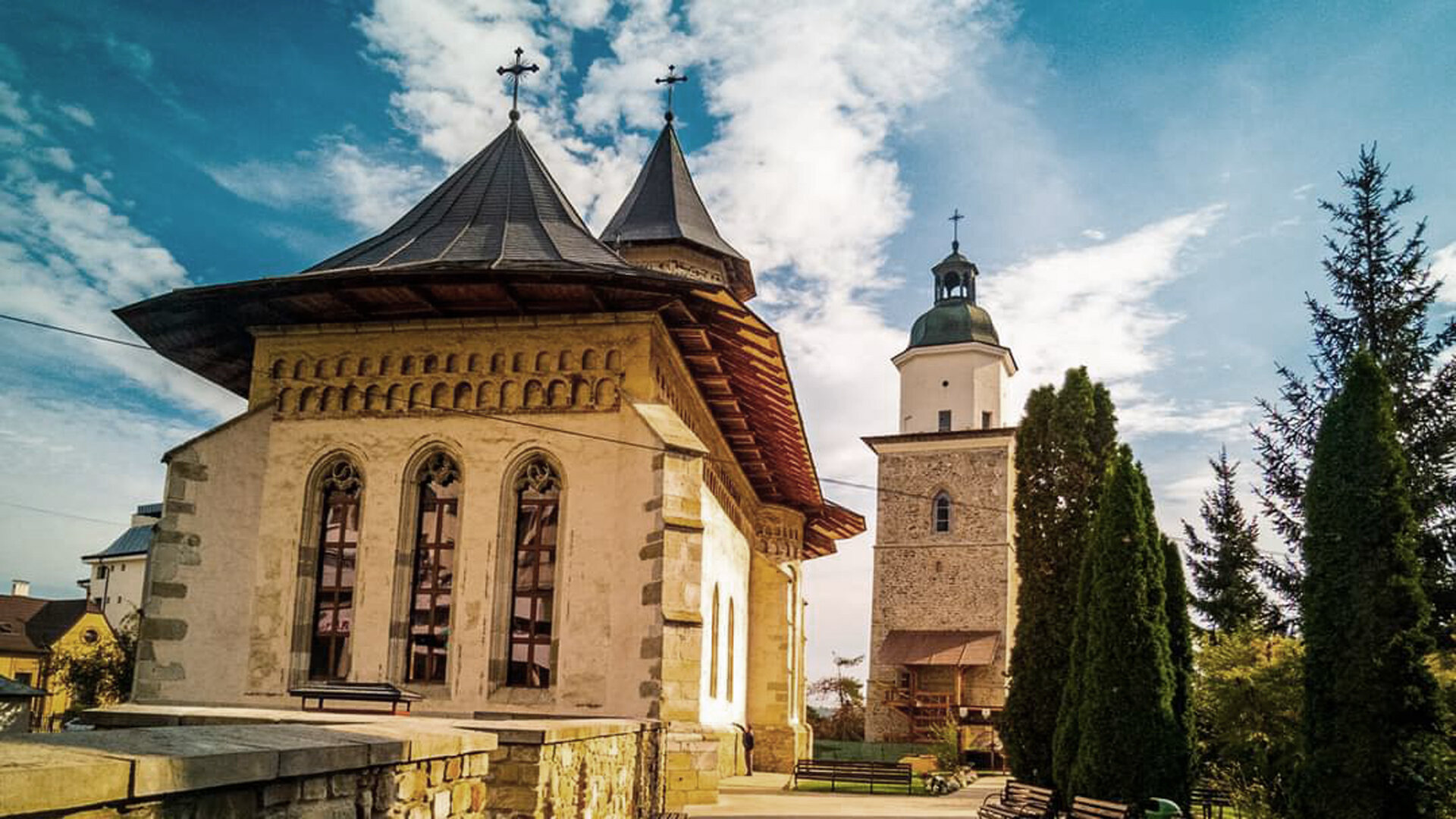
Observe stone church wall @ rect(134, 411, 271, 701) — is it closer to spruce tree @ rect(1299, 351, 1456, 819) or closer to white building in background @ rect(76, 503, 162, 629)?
spruce tree @ rect(1299, 351, 1456, 819)

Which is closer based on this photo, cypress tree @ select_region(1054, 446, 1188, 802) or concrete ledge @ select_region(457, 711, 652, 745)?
concrete ledge @ select_region(457, 711, 652, 745)

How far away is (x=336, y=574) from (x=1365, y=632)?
478 inches

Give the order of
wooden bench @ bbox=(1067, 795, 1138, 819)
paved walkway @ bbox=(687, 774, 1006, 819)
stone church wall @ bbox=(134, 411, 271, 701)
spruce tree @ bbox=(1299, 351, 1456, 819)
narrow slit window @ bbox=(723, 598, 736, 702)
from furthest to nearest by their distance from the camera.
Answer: narrow slit window @ bbox=(723, 598, 736, 702)
paved walkway @ bbox=(687, 774, 1006, 819)
stone church wall @ bbox=(134, 411, 271, 701)
wooden bench @ bbox=(1067, 795, 1138, 819)
spruce tree @ bbox=(1299, 351, 1456, 819)

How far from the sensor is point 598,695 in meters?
14.2

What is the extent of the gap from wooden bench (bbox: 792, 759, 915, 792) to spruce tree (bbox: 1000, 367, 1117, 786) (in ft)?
15.5

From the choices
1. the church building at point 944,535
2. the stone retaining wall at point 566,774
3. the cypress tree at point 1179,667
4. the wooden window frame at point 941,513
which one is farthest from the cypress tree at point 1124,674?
the wooden window frame at point 941,513

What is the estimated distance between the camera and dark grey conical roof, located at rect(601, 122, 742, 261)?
2827cm

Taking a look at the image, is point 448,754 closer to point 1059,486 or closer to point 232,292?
point 232,292

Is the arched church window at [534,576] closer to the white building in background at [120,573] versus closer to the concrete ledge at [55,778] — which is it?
the concrete ledge at [55,778]

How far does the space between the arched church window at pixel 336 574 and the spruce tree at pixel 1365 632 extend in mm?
11295

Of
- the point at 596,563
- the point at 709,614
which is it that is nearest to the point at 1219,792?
the point at 709,614

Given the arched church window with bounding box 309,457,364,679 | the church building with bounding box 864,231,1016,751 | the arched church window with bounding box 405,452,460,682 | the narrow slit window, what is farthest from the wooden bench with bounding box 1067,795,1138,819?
the church building with bounding box 864,231,1016,751

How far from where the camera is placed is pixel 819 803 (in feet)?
57.7

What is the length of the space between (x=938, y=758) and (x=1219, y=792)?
1120 cm
